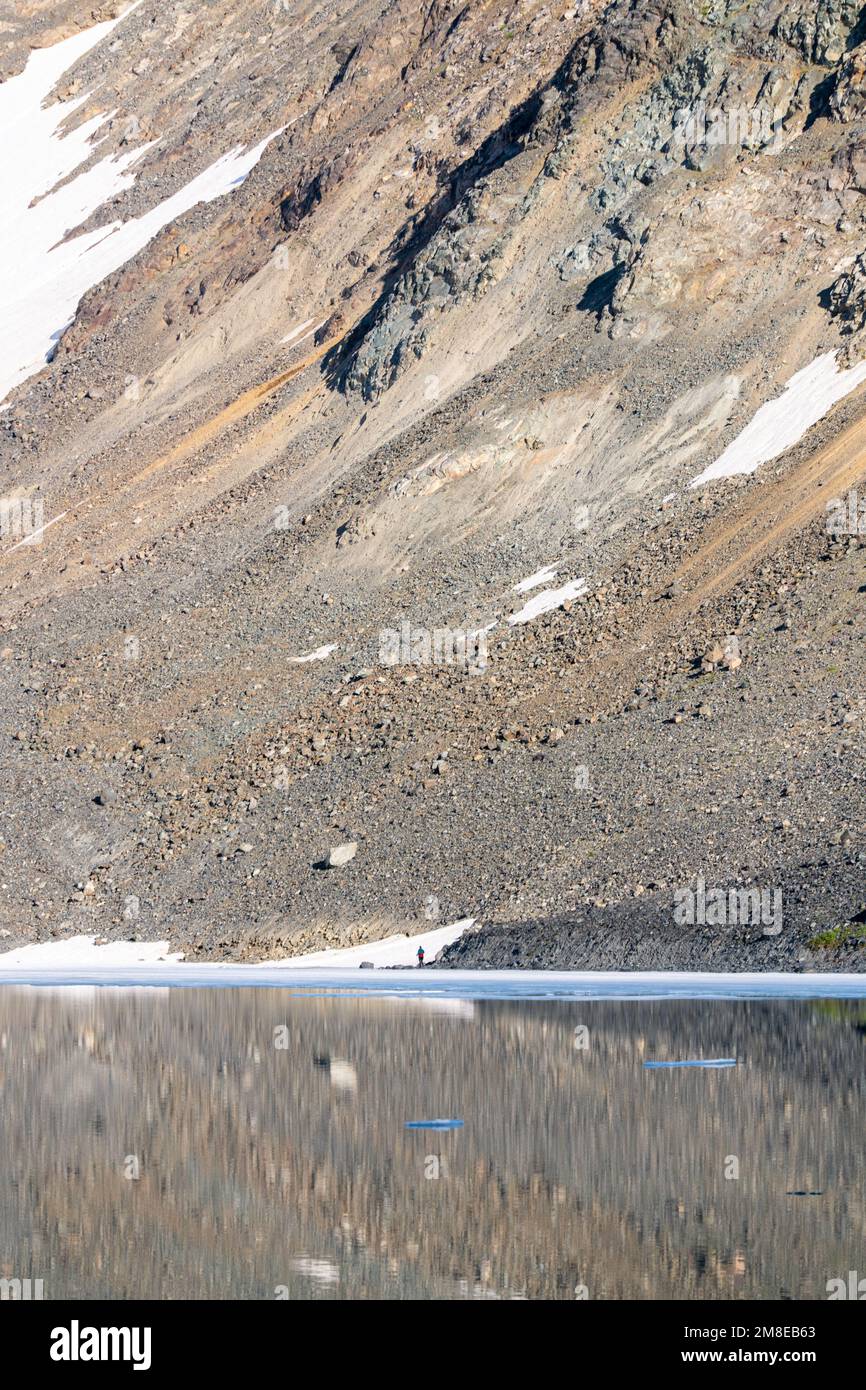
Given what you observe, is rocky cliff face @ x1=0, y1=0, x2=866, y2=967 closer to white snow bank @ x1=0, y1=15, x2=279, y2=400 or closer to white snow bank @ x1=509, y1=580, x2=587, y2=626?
white snow bank @ x1=509, y1=580, x2=587, y2=626

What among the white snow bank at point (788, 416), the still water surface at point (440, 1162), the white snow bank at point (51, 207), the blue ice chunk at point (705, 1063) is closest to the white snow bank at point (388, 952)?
the still water surface at point (440, 1162)

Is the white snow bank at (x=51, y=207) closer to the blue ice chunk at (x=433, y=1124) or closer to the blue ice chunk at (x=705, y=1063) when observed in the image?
the blue ice chunk at (x=705, y=1063)

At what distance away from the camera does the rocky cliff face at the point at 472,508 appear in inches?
1706

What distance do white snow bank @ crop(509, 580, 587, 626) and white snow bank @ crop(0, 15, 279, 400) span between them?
4505 centimetres

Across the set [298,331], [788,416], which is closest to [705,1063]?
[788,416]

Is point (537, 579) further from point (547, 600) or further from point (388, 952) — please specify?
point (388, 952)

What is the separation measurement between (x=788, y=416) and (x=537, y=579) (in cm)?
975

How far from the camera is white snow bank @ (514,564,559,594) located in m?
55.4

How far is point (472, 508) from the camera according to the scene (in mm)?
60344

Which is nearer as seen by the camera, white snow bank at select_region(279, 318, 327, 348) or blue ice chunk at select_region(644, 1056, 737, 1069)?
blue ice chunk at select_region(644, 1056, 737, 1069)

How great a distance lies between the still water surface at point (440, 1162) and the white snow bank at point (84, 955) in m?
19.2

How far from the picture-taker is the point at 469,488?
6106 centimetres

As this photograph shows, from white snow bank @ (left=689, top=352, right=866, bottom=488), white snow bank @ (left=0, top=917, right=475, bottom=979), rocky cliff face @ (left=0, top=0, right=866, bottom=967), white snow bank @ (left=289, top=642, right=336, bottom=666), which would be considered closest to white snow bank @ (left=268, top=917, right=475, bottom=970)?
white snow bank @ (left=0, top=917, right=475, bottom=979)

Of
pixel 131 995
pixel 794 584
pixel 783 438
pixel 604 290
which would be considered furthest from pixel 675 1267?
pixel 604 290
